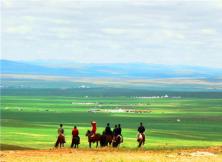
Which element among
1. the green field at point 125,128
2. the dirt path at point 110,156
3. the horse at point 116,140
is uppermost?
the green field at point 125,128

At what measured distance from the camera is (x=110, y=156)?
4153 centimetres

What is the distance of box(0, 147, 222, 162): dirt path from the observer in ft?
129

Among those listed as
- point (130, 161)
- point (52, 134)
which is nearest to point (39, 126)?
point (52, 134)

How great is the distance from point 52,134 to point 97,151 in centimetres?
3434

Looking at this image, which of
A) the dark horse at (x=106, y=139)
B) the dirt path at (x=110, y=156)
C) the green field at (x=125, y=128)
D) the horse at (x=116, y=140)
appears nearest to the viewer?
the dirt path at (x=110, y=156)

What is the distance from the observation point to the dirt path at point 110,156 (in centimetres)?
3928

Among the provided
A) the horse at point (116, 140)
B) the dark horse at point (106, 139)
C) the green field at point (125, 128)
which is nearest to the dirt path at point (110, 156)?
the horse at point (116, 140)

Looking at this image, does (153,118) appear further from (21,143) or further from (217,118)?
(21,143)

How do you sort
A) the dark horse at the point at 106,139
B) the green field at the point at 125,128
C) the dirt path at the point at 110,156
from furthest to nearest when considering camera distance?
the green field at the point at 125,128 < the dark horse at the point at 106,139 < the dirt path at the point at 110,156

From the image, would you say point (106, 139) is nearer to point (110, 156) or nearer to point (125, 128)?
point (110, 156)

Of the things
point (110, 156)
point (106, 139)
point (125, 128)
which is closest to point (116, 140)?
point (106, 139)

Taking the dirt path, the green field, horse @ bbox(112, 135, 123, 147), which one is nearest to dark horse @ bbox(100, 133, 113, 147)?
horse @ bbox(112, 135, 123, 147)

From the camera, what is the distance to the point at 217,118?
382ft

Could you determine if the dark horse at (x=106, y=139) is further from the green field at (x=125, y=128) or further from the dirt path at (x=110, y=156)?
the green field at (x=125, y=128)
